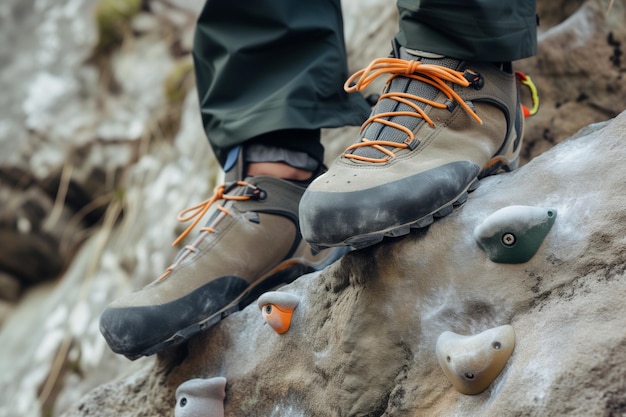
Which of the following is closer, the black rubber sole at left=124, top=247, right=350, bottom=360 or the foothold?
the foothold

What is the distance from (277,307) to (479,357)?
1.10ft

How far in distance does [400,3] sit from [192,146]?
1496 millimetres

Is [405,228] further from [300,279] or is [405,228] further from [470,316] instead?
[300,279]

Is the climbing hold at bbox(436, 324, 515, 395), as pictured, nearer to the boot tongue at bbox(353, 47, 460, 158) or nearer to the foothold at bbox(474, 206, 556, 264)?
the foothold at bbox(474, 206, 556, 264)

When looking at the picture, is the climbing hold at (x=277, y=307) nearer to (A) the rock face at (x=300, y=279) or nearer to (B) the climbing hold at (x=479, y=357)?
(A) the rock face at (x=300, y=279)

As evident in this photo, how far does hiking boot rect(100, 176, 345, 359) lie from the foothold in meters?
0.39

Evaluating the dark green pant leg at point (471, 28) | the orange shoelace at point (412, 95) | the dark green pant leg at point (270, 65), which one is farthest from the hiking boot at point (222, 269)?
the dark green pant leg at point (471, 28)

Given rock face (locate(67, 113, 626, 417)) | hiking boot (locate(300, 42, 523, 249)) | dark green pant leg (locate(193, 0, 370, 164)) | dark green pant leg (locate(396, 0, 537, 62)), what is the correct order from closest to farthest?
rock face (locate(67, 113, 626, 417)), hiking boot (locate(300, 42, 523, 249)), dark green pant leg (locate(396, 0, 537, 62)), dark green pant leg (locate(193, 0, 370, 164))

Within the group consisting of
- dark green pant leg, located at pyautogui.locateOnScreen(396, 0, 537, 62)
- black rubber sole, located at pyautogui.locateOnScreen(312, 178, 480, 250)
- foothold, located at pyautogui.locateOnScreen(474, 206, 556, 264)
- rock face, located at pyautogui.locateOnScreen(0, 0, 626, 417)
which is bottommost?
rock face, located at pyautogui.locateOnScreen(0, 0, 626, 417)

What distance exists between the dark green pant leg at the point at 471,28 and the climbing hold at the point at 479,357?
0.39 meters

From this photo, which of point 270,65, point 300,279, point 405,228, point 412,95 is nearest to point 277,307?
point 300,279

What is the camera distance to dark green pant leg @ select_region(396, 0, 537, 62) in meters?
0.94

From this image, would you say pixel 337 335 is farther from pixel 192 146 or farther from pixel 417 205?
pixel 192 146

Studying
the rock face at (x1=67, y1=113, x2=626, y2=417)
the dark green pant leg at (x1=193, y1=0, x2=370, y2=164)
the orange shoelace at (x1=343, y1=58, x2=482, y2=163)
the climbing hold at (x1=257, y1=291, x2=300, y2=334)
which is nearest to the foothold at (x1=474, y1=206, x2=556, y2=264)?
the rock face at (x1=67, y1=113, x2=626, y2=417)
